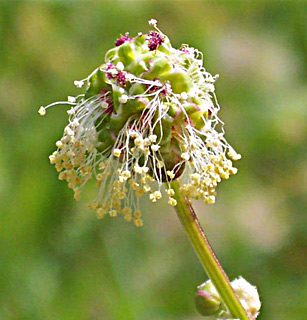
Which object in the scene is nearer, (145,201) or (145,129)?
(145,129)

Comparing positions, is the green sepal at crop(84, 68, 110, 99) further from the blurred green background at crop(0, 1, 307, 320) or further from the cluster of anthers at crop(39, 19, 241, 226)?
the blurred green background at crop(0, 1, 307, 320)

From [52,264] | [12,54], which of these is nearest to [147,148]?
[52,264]

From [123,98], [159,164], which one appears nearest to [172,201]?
[159,164]

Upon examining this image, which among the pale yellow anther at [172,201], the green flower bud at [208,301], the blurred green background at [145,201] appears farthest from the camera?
the blurred green background at [145,201]

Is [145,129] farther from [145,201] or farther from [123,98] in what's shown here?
[145,201]

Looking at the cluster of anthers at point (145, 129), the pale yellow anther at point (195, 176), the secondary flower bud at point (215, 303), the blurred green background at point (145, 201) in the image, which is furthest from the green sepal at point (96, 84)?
the blurred green background at point (145, 201)

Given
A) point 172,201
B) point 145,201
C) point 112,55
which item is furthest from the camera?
point 145,201

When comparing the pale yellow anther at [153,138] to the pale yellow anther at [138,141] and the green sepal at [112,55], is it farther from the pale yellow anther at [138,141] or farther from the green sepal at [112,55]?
the green sepal at [112,55]

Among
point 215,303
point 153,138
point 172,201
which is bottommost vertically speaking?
point 215,303
